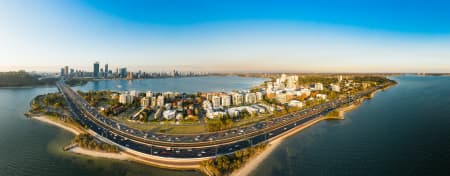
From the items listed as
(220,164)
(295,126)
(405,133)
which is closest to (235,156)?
(220,164)

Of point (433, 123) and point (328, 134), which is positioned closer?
point (328, 134)

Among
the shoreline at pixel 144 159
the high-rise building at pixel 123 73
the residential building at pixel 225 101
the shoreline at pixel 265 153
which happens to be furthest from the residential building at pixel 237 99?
the high-rise building at pixel 123 73

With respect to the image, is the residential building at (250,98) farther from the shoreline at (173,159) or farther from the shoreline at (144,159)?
the shoreline at (144,159)

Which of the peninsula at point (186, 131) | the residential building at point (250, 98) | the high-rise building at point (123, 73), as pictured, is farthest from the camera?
the high-rise building at point (123, 73)

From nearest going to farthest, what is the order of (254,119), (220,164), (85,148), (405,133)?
(220,164) → (85,148) → (405,133) → (254,119)

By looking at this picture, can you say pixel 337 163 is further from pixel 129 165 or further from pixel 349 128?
pixel 129 165

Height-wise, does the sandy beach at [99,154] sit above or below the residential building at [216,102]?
below

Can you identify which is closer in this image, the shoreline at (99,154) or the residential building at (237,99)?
the shoreline at (99,154)

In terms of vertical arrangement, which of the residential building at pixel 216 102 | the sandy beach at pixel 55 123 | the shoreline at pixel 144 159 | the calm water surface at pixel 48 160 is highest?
the residential building at pixel 216 102

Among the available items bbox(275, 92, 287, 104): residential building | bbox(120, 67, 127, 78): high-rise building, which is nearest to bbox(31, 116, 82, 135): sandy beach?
bbox(275, 92, 287, 104): residential building
